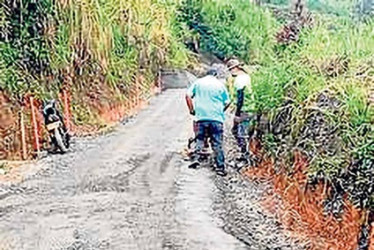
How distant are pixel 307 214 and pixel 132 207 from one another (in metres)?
1.82

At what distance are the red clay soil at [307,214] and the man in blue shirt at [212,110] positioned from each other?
2.81 feet

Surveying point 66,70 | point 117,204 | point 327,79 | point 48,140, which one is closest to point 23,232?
point 117,204

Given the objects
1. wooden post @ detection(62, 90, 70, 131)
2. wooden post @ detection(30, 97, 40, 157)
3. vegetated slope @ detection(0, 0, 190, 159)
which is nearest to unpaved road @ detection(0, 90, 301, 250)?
wooden post @ detection(30, 97, 40, 157)

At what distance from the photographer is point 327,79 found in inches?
337

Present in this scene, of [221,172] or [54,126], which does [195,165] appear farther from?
[54,126]

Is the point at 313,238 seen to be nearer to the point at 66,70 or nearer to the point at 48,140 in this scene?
the point at 48,140

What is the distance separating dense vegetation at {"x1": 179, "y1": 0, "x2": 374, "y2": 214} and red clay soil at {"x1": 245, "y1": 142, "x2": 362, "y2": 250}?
15cm

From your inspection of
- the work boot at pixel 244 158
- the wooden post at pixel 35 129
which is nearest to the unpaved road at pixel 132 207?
the wooden post at pixel 35 129

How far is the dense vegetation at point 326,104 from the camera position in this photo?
21.7ft

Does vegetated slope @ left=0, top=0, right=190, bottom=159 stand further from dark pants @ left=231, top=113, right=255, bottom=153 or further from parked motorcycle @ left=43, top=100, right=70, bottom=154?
dark pants @ left=231, top=113, right=255, bottom=153

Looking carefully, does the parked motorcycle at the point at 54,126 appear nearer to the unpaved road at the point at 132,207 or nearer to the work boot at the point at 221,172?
the unpaved road at the point at 132,207

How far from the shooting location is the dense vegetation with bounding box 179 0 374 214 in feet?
21.7

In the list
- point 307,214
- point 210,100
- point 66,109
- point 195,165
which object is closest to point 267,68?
point 210,100

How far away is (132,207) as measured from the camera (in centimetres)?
772
